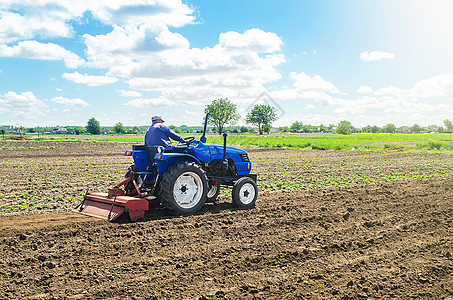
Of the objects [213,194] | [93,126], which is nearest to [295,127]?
[93,126]

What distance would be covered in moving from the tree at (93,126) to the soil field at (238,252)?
95809 mm

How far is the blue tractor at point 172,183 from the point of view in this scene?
6.96 m

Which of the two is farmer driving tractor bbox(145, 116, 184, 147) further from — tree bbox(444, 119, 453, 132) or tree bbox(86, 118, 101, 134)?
tree bbox(444, 119, 453, 132)

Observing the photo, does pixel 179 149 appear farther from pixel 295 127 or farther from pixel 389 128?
pixel 389 128

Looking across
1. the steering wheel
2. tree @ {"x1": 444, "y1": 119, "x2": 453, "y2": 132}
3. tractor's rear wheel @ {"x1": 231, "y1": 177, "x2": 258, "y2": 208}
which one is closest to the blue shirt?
the steering wheel

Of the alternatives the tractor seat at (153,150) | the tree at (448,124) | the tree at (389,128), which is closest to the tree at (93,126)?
the tree at (448,124)

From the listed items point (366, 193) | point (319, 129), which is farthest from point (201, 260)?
point (319, 129)

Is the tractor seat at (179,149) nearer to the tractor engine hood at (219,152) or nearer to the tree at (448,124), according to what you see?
the tractor engine hood at (219,152)

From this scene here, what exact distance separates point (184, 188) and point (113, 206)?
135 cm

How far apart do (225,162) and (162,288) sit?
4187 millimetres

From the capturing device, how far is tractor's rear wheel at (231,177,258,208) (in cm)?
805

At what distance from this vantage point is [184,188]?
7328 mm

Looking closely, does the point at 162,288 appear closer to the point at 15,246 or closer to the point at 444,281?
the point at 15,246

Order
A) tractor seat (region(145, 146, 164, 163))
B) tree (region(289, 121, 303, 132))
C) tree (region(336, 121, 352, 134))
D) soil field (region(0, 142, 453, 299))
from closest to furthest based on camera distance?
soil field (region(0, 142, 453, 299))
tractor seat (region(145, 146, 164, 163))
tree (region(336, 121, 352, 134))
tree (region(289, 121, 303, 132))
